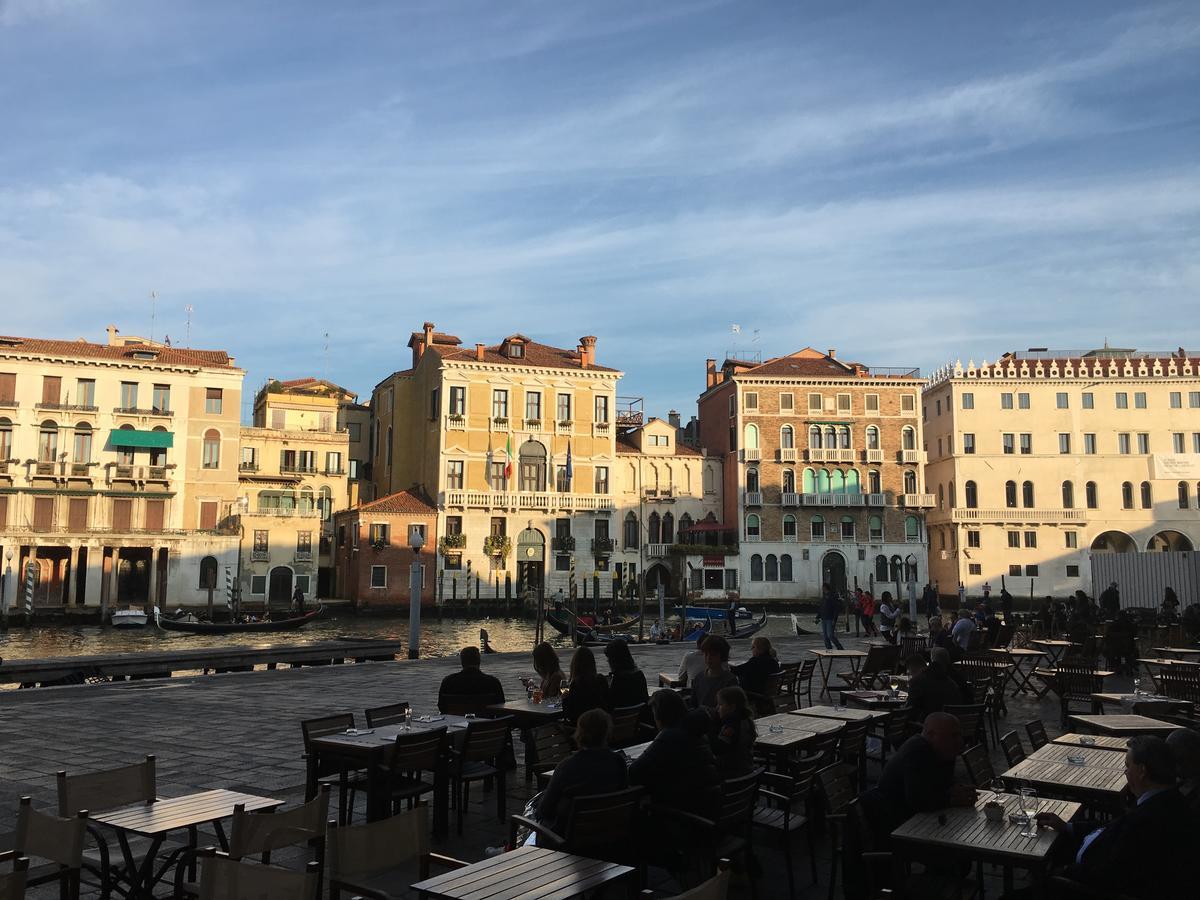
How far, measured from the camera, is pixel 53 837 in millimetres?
4199

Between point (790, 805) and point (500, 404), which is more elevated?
point (500, 404)

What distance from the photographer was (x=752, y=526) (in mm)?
51000

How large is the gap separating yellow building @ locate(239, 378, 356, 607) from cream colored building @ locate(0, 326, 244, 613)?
8.40ft

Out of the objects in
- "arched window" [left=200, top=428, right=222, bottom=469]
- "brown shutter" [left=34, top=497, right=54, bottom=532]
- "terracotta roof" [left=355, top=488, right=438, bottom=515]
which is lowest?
"brown shutter" [left=34, top=497, right=54, bottom=532]

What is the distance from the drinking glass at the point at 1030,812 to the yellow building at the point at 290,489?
4583 centimetres

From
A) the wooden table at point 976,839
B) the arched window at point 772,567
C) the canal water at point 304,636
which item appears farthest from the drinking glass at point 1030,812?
the arched window at point 772,567

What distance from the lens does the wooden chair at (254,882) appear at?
345 cm

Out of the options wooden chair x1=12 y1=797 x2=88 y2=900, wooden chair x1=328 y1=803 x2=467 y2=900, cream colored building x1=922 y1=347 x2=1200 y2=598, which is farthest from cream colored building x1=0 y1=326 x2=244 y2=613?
wooden chair x1=328 y1=803 x2=467 y2=900

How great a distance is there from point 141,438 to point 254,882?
148ft

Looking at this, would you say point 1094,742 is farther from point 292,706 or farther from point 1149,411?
point 1149,411

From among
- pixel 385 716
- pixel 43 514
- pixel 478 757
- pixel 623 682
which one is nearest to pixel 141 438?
pixel 43 514

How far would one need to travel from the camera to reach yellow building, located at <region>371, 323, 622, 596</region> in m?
47.2

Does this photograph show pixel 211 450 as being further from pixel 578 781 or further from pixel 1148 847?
pixel 1148 847

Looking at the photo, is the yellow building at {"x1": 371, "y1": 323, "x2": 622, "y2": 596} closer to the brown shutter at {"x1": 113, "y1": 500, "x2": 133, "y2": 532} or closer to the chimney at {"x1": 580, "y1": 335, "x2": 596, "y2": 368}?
the chimney at {"x1": 580, "y1": 335, "x2": 596, "y2": 368}
